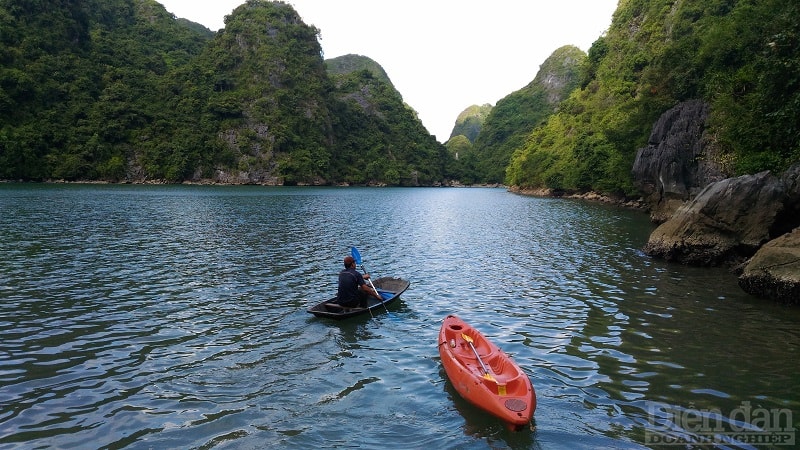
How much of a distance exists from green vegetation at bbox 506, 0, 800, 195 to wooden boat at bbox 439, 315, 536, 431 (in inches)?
878

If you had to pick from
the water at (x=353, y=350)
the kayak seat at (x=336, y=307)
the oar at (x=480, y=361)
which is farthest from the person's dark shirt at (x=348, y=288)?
the oar at (x=480, y=361)

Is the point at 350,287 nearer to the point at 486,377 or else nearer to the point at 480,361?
the point at 480,361

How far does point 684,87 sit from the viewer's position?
4538cm

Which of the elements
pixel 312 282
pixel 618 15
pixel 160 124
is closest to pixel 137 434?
pixel 312 282

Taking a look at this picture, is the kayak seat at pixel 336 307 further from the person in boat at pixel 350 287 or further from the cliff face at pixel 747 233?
the cliff face at pixel 747 233

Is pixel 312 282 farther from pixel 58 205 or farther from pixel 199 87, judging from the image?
pixel 199 87

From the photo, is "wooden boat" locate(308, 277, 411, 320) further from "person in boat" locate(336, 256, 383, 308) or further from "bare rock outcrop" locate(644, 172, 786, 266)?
"bare rock outcrop" locate(644, 172, 786, 266)

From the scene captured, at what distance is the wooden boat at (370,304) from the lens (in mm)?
14477

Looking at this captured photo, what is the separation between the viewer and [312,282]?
20203 mm

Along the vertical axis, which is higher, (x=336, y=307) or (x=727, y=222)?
(x=727, y=222)

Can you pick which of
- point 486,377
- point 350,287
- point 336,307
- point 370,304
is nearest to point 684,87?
point 370,304

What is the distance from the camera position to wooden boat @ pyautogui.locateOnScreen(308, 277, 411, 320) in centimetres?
1448

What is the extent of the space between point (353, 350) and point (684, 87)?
47.6 metres

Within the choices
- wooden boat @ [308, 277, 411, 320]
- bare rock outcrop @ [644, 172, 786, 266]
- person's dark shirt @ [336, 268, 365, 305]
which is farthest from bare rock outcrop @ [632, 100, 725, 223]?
person's dark shirt @ [336, 268, 365, 305]
